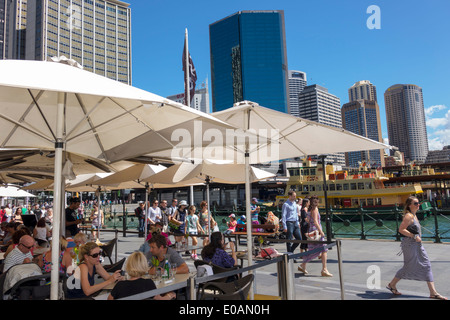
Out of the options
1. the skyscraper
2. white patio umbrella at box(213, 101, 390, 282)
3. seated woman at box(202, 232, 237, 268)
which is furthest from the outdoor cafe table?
the skyscraper

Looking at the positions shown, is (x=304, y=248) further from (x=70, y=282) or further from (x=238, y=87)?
(x=238, y=87)

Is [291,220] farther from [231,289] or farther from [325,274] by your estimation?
[231,289]

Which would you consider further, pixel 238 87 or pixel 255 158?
pixel 238 87

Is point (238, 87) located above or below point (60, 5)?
below

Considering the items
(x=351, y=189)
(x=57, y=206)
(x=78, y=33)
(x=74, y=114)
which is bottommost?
(x=57, y=206)

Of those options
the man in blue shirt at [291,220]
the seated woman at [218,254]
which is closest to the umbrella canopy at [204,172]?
the man in blue shirt at [291,220]

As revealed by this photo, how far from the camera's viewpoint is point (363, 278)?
6930mm

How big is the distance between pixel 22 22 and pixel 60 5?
2904 cm

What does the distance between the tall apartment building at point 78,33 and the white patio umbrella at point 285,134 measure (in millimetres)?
137927

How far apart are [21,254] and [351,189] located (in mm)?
34606

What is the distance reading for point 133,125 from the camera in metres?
4.98

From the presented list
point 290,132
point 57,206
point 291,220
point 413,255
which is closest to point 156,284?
point 57,206

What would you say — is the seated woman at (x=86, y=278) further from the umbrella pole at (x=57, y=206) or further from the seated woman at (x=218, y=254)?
the seated woman at (x=218, y=254)

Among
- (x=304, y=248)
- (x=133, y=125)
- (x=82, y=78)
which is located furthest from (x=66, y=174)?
(x=304, y=248)
